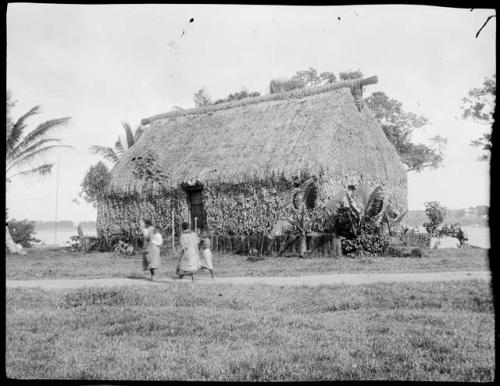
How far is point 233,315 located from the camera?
5672mm

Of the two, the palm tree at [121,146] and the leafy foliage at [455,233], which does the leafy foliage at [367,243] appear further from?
the palm tree at [121,146]

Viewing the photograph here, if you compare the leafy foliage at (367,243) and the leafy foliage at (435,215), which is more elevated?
the leafy foliage at (435,215)

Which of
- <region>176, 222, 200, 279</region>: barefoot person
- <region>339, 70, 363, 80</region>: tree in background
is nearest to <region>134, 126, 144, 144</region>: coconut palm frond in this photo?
<region>339, 70, 363, 80</region>: tree in background

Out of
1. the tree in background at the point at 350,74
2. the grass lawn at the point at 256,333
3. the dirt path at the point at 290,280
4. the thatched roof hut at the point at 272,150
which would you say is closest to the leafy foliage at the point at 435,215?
the thatched roof hut at the point at 272,150

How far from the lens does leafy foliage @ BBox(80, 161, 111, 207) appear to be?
16.8 meters

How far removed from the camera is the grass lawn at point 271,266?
9039 millimetres

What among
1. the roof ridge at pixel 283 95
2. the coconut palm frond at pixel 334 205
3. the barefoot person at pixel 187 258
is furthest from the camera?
the roof ridge at pixel 283 95

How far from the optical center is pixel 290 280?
309 inches

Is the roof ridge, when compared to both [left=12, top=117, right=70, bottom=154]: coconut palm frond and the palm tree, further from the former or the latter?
[left=12, top=117, right=70, bottom=154]: coconut palm frond

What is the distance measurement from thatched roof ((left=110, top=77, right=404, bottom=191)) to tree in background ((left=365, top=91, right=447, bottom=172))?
3.51 m

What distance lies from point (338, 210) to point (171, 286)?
5.63m

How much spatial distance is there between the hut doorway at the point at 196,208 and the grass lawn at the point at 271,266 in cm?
240

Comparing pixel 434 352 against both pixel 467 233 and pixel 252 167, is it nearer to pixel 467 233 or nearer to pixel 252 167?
pixel 252 167

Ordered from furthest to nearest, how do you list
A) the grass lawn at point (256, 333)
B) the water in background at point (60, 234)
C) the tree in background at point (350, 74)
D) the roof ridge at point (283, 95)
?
the tree in background at point (350, 74)
the roof ridge at point (283, 95)
the water in background at point (60, 234)
the grass lawn at point (256, 333)
